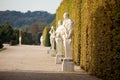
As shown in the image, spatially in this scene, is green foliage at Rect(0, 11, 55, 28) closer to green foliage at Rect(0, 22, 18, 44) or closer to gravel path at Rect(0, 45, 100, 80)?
green foliage at Rect(0, 22, 18, 44)

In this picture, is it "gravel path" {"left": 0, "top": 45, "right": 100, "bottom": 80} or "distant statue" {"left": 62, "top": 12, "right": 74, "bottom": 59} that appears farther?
"distant statue" {"left": 62, "top": 12, "right": 74, "bottom": 59}

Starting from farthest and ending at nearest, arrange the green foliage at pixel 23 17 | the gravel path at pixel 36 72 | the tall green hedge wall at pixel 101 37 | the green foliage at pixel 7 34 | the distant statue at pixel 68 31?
the green foliage at pixel 23 17 < the green foliage at pixel 7 34 < the distant statue at pixel 68 31 < the gravel path at pixel 36 72 < the tall green hedge wall at pixel 101 37

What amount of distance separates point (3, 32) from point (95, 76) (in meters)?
50.9

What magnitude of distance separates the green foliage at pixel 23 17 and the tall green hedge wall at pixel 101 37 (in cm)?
9466

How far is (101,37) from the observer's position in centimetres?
1152

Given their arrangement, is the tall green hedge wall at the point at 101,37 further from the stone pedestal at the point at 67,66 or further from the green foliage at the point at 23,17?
the green foliage at the point at 23,17

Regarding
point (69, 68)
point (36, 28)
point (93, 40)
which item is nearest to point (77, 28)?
point (69, 68)

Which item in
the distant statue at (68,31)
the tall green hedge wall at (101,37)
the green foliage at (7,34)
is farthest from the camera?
the green foliage at (7,34)

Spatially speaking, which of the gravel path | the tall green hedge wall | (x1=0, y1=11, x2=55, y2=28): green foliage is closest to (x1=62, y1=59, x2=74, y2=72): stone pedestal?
the gravel path

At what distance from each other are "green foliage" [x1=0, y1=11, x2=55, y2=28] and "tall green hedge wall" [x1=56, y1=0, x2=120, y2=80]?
9466 cm

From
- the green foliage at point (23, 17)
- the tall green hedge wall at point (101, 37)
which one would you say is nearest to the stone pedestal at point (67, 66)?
the tall green hedge wall at point (101, 37)

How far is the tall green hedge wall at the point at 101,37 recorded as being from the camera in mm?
10344

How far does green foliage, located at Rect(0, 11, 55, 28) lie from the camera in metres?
115

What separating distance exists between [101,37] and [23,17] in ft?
391
